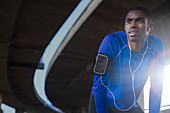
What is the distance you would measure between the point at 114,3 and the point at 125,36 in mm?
8825

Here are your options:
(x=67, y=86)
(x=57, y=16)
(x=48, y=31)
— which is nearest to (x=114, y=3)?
(x=57, y=16)

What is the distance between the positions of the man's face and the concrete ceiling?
808 centimetres

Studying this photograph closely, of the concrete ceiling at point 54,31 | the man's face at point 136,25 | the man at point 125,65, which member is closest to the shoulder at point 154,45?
the man at point 125,65

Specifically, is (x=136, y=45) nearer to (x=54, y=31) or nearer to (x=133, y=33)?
(x=133, y=33)

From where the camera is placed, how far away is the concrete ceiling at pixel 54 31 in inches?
408

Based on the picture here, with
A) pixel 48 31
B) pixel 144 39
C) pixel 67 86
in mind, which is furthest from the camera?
pixel 67 86

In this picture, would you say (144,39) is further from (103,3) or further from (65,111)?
(65,111)

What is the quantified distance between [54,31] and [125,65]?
38.1 ft

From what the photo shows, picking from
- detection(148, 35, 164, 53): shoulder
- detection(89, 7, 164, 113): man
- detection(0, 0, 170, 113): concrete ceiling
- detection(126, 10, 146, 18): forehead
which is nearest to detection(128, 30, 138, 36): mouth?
detection(89, 7, 164, 113): man

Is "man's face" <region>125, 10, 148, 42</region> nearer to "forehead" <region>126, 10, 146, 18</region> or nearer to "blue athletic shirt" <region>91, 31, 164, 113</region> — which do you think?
"forehead" <region>126, 10, 146, 18</region>

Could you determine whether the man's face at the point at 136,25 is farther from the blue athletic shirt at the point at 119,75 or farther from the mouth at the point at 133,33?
the blue athletic shirt at the point at 119,75

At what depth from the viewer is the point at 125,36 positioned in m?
1.79

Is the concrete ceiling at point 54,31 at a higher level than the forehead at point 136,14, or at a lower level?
higher

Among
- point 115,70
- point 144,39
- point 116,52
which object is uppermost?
point 144,39
